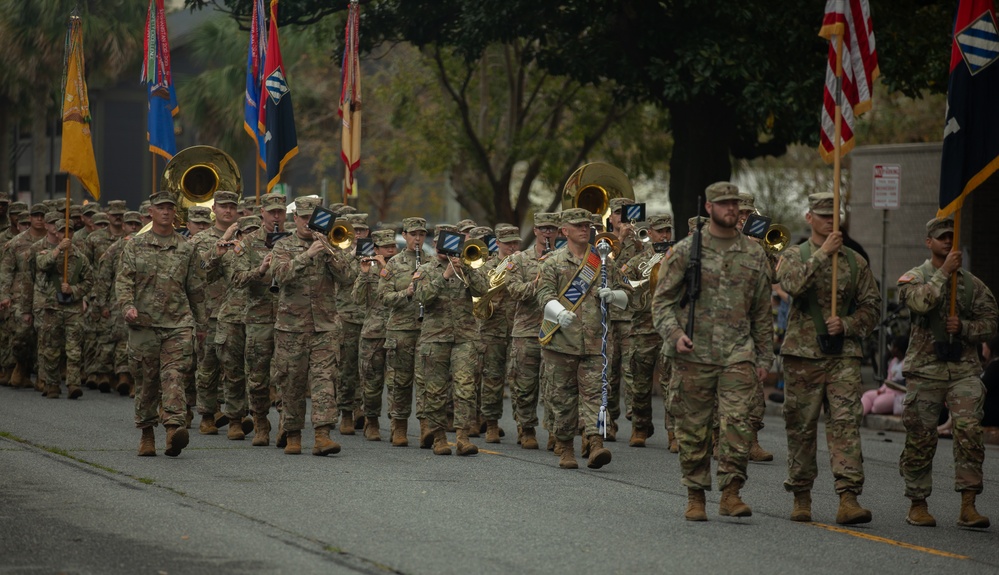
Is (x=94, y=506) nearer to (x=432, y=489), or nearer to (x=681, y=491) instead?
(x=432, y=489)

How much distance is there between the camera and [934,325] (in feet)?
34.7

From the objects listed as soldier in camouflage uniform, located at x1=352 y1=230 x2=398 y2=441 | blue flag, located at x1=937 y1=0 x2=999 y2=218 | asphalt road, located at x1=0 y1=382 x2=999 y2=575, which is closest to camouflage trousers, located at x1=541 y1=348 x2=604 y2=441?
asphalt road, located at x1=0 y1=382 x2=999 y2=575

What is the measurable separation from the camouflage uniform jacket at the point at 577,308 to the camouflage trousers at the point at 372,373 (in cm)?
270

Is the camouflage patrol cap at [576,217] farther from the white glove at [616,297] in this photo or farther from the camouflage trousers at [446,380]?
the camouflage trousers at [446,380]

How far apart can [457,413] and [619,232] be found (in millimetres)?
2661

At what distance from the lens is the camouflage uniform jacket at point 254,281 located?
1371 centimetres

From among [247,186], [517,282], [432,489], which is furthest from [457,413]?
[247,186]

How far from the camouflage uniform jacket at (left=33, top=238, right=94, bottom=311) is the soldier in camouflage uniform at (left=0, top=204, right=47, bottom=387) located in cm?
24

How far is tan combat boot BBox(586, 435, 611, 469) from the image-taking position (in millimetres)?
12617

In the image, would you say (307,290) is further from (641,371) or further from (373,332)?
(641,371)

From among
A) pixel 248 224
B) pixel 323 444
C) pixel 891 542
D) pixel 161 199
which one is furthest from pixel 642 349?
pixel 891 542

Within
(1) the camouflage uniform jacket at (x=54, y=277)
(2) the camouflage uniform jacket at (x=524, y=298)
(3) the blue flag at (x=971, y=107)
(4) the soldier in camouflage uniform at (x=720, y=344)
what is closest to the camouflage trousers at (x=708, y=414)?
(4) the soldier in camouflage uniform at (x=720, y=344)

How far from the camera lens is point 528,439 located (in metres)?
14.5

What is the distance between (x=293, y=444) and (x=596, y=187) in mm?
5215
